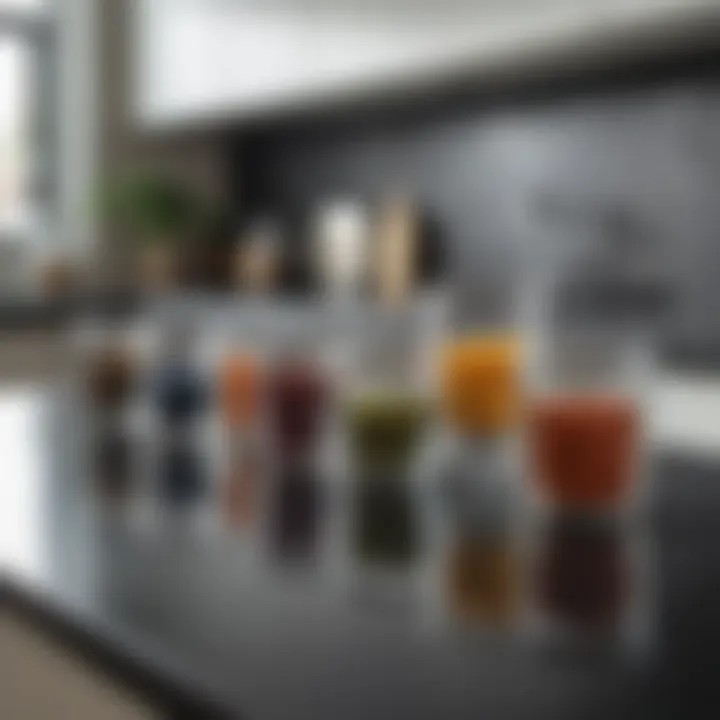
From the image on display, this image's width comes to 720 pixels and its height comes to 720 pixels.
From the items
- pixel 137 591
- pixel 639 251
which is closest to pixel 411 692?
pixel 137 591

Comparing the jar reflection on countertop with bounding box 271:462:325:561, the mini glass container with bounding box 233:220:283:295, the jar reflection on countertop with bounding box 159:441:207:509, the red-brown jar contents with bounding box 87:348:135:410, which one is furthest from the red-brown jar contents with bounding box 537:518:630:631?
the mini glass container with bounding box 233:220:283:295

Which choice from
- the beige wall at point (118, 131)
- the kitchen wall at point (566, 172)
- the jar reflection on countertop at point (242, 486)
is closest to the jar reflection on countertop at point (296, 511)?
the jar reflection on countertop at point (242, 486)

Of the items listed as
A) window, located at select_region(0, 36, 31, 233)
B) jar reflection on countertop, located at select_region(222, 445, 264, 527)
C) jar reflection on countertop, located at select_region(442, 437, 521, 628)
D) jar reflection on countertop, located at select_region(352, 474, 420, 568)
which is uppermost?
Result: window, located at select_region(0, 36, 31, 233)

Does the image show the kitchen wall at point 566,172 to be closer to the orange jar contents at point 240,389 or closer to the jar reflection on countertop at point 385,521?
the orange jar contents at point 240,389

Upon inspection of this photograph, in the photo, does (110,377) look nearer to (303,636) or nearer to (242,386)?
(242,386)

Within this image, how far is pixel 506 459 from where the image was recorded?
868 mm

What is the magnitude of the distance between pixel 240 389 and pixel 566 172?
1349 mm

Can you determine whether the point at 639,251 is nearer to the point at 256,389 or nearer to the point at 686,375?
the point at 686,375

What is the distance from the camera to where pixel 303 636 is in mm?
532

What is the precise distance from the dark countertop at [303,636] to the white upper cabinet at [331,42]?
48.1 inches

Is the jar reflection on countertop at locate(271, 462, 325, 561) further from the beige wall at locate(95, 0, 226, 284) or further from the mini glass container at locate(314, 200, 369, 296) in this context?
the beige wall at locate(95, 0, 226, 284)

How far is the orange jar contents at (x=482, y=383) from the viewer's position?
0.87 m

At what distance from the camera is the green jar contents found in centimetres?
93

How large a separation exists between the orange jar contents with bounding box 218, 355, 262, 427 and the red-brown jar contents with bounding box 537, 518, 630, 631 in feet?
1.35
